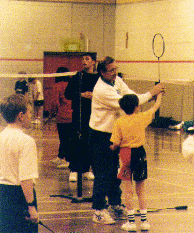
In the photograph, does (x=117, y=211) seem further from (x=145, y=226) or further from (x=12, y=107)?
(x=12, y=107)

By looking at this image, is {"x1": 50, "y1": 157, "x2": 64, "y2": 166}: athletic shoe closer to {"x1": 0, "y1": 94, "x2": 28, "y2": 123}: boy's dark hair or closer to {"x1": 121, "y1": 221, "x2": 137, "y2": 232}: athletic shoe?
{"x1": 121, "y1": 221, "x2": 137, "y2": 232}: athletic shoe

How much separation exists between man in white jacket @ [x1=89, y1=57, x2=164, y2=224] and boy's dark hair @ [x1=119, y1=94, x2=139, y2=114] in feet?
0.47

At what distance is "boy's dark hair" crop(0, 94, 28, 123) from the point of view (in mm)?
3428

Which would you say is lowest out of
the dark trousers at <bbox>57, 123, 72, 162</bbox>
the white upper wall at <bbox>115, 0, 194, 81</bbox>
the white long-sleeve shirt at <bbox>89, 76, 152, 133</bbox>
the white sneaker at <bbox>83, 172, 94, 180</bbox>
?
the white sneaker at <bbox>83, 172, 94, 180</bbox>

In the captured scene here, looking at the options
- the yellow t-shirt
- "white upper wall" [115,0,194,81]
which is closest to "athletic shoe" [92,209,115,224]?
the yellow t-shirt

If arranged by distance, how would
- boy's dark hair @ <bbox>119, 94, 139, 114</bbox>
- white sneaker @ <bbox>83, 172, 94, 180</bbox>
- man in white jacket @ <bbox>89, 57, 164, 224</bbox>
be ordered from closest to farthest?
boy's dark hair @ <bbox>119, 94, 139, 114</bbox> < man in white jacket @ <bbox>89, 57, 164, 224</bbox> < white sneaker @ <bbox>83, 172, 94, 180</bbox>

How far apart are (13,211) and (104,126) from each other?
2141 millimetres

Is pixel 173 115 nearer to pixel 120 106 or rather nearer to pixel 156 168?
pixel 156 168

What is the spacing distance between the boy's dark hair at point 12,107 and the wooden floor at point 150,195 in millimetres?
2160

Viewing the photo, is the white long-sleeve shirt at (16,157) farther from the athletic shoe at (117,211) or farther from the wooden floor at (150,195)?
the athletic shoe at (117,211)

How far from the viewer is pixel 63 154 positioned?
8984mm

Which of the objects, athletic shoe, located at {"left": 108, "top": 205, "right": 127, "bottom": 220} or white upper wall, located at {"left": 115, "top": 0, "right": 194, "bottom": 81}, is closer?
athletic shoe, located at {"left": 108, "top": 205, "right": 127, "bottom": 220}

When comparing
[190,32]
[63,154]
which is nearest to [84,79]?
[63,154]

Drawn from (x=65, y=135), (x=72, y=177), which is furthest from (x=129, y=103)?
(x=65, y=135)
